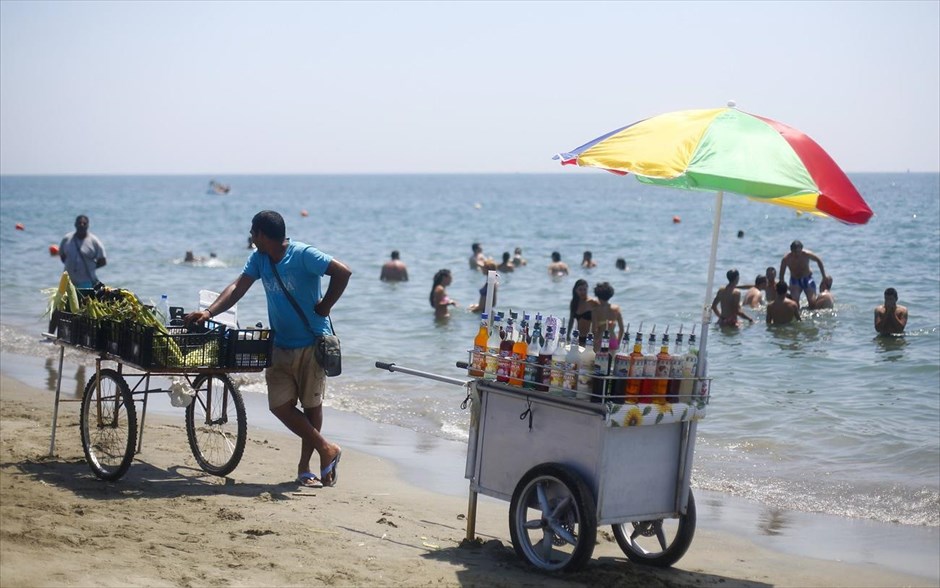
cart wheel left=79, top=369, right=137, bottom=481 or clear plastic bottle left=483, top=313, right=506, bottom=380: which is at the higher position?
clear plastic bottle left=483, top=313, right=506, bottom=380

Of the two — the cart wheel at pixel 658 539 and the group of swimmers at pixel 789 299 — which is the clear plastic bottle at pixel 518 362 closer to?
the cart wheel at pixel 658 539

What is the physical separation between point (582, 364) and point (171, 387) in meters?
3.34

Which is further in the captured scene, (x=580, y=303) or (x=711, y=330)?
(x=711, y=330)

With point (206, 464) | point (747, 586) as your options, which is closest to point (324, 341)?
point (206, 464)

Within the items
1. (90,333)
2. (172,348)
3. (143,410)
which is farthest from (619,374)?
(90,333)

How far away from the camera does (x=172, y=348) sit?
645 centimetres

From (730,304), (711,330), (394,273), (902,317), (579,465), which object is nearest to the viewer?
(579,465)

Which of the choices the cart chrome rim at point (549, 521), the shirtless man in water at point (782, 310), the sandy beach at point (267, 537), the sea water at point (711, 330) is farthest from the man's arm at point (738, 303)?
the cart chrome rim at point (549, 521)

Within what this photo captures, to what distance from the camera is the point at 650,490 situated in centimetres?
539

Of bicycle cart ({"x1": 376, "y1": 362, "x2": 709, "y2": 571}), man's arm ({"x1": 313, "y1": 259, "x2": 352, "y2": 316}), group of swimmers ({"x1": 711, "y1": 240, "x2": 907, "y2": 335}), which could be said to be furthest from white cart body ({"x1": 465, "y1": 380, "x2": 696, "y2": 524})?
group of swimmers ({"x1": 711, "y1": 240, "x2": 907, "y2": 335})

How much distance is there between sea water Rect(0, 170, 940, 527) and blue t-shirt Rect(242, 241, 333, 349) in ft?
12.4

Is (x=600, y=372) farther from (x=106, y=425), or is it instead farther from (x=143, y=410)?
(x=106, y=425)

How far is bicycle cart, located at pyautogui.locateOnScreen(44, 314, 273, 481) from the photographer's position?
6508 mm

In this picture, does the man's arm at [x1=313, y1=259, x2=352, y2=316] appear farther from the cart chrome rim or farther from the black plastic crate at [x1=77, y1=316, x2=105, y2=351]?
the cart chrome rim
